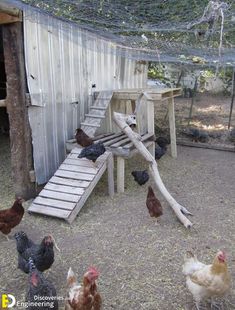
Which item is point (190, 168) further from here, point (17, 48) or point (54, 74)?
point (17, 48)

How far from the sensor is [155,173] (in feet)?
16.9

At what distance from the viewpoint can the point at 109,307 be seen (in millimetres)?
3055

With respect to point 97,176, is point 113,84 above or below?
above

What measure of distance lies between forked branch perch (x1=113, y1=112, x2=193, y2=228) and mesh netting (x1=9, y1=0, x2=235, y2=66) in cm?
121

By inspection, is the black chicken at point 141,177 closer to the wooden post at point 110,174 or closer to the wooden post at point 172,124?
the wooden post at point 110,174

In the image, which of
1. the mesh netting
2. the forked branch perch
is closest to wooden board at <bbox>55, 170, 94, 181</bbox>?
the forked branch perch

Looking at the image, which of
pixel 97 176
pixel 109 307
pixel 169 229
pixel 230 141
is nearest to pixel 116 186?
pixel 97 176

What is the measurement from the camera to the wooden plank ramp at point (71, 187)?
183 inches

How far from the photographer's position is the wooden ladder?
5.91m

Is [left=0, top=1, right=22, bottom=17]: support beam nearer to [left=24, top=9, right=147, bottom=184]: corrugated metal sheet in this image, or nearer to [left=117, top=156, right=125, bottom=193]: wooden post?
[left=24, top=9, right=147, bottom=184]: corrugated metal sheet

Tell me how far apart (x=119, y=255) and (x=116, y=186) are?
200cm

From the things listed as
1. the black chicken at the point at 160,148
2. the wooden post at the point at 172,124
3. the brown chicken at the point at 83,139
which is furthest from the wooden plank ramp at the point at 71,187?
the wooden post at the point at 172,124

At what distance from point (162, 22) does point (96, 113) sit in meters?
1.82

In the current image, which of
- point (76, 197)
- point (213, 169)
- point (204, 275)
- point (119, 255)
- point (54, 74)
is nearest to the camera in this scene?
point (204, 275)
